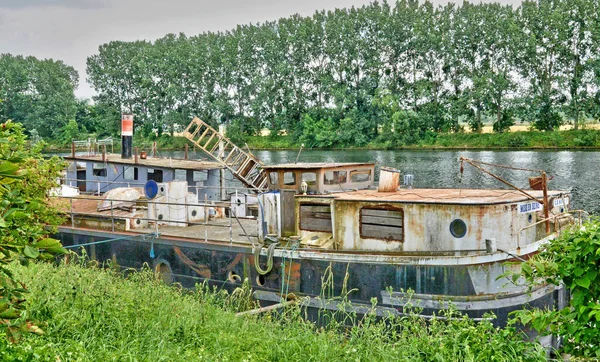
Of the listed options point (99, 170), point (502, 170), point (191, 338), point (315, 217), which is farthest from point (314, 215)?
point (502, 170)

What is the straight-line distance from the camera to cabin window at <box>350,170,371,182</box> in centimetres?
1675

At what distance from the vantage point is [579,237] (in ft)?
20.6

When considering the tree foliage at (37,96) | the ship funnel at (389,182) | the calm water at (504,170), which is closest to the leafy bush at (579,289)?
the ship funnel at (389,182)

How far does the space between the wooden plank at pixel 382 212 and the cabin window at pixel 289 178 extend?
102 inches

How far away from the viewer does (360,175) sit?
17.0 metres

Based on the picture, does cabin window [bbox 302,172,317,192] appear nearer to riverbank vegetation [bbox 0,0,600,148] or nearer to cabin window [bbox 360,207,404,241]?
cabin window [bbox 360,207,404,241]

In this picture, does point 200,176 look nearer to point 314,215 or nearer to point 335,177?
point 335,177

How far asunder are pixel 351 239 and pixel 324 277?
1153 millimetres

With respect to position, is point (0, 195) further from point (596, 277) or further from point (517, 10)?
point (517, 10)

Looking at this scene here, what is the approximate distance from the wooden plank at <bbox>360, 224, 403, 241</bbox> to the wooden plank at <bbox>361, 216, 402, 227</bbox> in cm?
8

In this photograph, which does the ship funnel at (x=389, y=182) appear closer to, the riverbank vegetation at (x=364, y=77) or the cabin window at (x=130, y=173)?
the cabin window at (x=130, y=173)

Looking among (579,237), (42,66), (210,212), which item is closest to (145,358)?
(579,237)

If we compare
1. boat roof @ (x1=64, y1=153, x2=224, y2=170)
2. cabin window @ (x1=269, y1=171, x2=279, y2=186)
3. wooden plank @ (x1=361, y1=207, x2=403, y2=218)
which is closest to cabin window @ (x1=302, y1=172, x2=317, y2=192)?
cabin window @ (x1=269, y1=171, x2=279, y2=186)

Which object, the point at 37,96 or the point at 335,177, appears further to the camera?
the point at 37,96
